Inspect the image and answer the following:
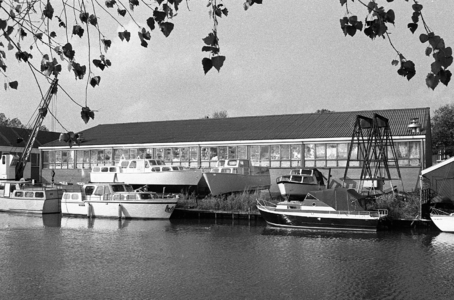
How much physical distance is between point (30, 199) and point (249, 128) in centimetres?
2119

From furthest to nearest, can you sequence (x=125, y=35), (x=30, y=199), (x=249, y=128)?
(x=249, y=128) → (x=30, y=199) → (x=125, y=35)

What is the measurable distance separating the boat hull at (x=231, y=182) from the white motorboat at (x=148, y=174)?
1.35 meters

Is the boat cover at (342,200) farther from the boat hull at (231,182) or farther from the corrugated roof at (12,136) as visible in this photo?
the corrugated roof at (12,136)

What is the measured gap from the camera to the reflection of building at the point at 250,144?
142 feet

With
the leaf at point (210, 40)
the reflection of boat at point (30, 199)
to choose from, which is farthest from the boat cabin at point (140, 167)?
the leaf at point (210, 40)

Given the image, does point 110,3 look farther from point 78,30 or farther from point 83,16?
point 78,30

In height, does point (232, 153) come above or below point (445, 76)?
above

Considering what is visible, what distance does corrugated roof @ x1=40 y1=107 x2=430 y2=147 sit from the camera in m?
45.9

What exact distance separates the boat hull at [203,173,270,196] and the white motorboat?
1.35 meters

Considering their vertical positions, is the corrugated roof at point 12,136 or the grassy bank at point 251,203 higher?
the corrugated roof at point 12,136

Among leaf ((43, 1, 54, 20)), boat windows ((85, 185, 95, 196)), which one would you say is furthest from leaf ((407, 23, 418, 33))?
boat windows ((85, 185, 95, 196))

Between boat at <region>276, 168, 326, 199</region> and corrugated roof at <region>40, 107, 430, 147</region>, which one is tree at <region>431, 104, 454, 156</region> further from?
boat at <region>276, 168, 326, 199</region>

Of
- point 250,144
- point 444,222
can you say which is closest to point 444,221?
point 444,222

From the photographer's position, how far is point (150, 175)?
41.3m
